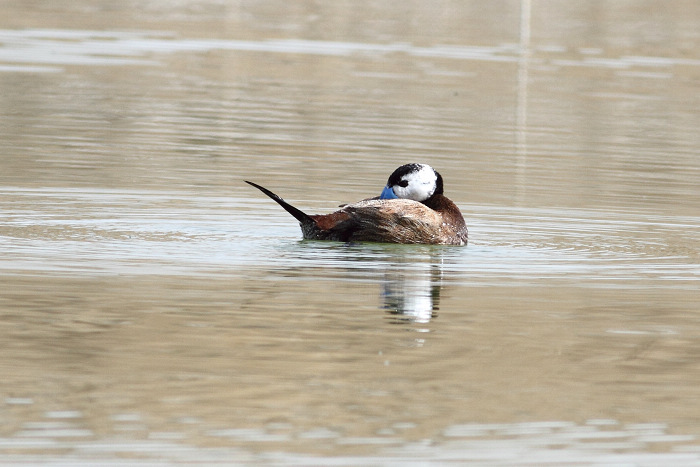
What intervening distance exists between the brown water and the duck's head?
541mm

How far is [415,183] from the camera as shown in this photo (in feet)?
41.0

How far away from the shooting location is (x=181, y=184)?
15.3 metres

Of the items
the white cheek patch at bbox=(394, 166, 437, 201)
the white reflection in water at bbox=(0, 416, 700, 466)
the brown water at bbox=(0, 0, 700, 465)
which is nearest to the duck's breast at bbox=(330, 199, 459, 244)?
the brown water at bbox=(0, 0, 700, 465)

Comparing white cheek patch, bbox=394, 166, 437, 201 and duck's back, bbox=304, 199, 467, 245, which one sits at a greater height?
white cheek patch, bbox=394, 166, 437, 201

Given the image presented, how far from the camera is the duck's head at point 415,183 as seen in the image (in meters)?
12.5

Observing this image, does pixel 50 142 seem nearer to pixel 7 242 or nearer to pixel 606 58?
pixel 7 242

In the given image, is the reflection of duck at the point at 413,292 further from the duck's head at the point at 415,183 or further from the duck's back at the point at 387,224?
the duck's head at the point at 415,183

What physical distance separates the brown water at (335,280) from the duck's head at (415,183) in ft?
1.77

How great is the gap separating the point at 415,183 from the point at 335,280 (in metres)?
2.22

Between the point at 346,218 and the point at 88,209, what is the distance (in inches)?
96.3

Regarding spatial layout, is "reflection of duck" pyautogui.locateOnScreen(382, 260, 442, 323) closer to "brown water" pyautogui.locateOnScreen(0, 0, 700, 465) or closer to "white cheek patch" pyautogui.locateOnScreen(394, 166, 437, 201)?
"brown water" pyautogui.locateOnScreen(0, 0, 700, 465)

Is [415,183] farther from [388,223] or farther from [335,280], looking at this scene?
[335,280]

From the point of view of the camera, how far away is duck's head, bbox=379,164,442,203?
12484 mm

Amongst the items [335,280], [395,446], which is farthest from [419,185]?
[395,446]
